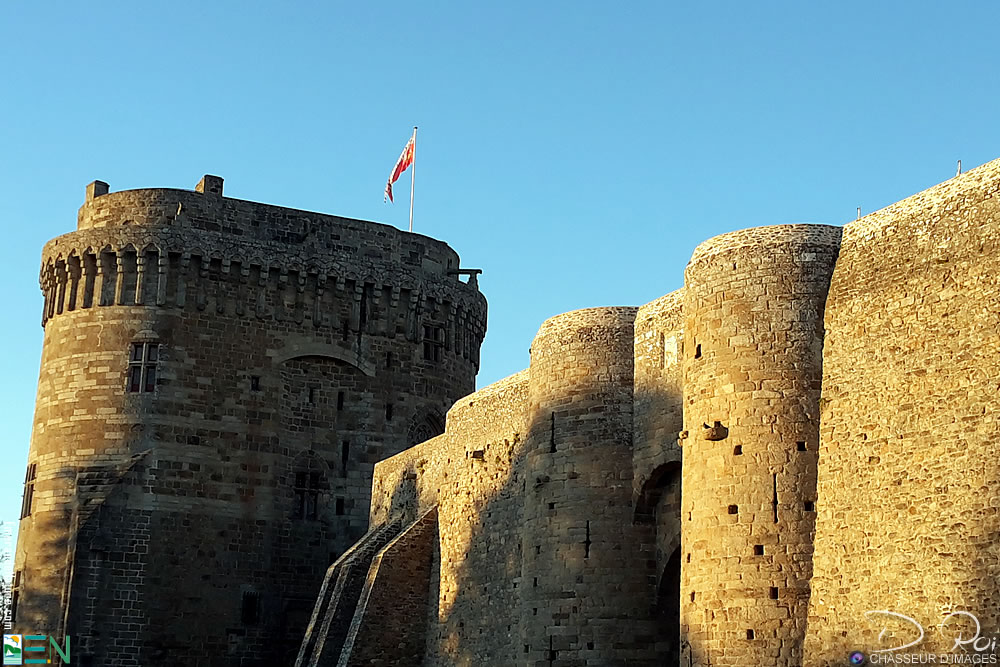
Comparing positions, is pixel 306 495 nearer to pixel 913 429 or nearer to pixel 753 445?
pixel 753 445

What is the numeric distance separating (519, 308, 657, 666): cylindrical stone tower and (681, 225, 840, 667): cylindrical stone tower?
327cm

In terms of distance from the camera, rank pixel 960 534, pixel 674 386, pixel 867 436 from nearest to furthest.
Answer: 1. pixel 960 534
2. pixel 867 436
3. pixel 674 386

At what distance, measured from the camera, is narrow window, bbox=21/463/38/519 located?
125 ft

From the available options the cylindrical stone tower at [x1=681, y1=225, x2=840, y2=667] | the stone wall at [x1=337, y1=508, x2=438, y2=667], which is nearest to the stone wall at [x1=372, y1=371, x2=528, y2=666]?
the stone wall at [x1=337, y1=508, x2=438, y2=667]

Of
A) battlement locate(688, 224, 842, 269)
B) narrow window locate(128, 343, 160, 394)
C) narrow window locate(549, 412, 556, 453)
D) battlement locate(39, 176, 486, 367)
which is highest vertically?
battlement locate(39, 176, 486, 367)

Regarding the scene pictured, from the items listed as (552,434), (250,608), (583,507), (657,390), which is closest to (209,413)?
(250,608)

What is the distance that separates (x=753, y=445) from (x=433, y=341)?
22.1 m

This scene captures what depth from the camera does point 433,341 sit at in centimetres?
4103

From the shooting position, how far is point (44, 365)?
39.2 meters

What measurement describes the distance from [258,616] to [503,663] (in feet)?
39.2

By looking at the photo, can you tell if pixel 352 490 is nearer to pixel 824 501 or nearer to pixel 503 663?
pixel 503 663

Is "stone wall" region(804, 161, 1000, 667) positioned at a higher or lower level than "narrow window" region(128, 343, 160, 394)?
lower

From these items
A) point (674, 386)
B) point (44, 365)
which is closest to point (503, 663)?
point (674, 386)

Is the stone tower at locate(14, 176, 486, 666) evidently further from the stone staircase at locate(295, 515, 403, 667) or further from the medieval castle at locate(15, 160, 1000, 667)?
the stone staircase at locate(295, 515, 403, 667)
